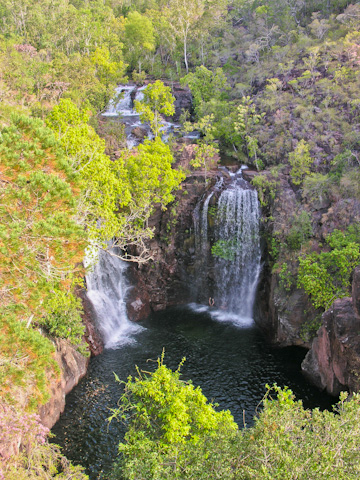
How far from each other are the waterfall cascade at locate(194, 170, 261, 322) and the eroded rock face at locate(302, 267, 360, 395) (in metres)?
8.74

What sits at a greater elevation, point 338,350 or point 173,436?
point 173,436

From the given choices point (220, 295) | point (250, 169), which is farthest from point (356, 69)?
point (220, 295)

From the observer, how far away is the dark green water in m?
19.4

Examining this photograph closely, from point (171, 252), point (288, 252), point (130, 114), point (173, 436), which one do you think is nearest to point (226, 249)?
point (171, 252)

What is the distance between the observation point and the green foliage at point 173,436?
424 inches

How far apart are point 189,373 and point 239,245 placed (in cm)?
1180

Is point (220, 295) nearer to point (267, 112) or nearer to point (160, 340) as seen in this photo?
point (160, 340)

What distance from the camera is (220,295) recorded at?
33.3 meters

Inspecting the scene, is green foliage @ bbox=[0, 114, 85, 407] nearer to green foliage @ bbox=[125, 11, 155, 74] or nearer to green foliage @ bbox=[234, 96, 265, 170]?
green foliage @ bbox=[234, 96, 265, 170]

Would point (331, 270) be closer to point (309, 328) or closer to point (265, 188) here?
point (309, 328)

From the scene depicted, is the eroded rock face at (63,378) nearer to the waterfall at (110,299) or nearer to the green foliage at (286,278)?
the waterfall at (110,299)

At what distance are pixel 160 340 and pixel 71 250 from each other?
14591mm

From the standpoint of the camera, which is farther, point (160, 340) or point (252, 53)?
point (252, 53)

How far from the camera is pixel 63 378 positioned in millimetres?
21812
